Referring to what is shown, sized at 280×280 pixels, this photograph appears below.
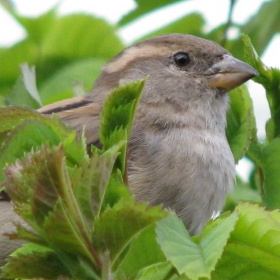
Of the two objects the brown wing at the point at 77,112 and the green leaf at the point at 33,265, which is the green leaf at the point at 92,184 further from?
the brown wing at the point at 77,112

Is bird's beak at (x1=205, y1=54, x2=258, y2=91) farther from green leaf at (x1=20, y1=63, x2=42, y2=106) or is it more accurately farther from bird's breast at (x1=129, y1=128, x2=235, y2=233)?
green leaf at (x1=20, y1=63, x2=42, y2=106)

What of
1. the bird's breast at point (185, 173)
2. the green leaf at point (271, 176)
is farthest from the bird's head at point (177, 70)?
the green leaf at point (271, 176)

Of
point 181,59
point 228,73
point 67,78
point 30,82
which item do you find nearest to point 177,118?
point 228,73

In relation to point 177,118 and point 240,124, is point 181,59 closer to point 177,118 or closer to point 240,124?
point 177,118

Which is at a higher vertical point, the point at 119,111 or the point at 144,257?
the point at 119,111

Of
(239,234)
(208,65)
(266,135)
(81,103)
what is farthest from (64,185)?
(208,65)
